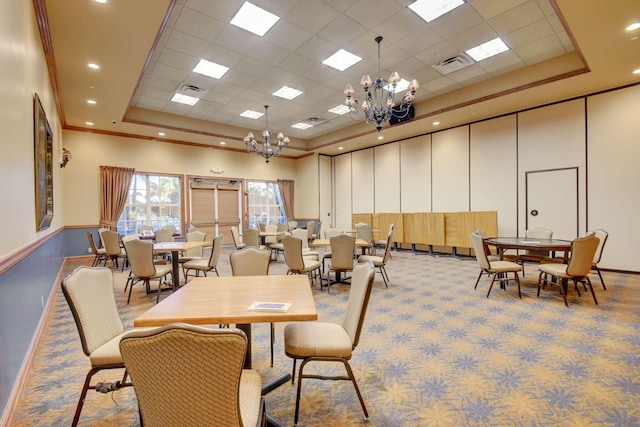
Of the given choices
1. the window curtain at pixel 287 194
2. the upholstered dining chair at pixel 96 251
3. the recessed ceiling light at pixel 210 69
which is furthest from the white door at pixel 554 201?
the upholstered dining chair at pixel 96 251

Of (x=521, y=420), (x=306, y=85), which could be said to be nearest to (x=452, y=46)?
(x=306, y=85)

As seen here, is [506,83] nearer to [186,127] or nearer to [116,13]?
[116,13]

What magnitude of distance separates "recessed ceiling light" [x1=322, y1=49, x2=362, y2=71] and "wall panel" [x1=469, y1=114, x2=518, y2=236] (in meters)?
4.25

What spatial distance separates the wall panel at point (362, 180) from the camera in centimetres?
1057

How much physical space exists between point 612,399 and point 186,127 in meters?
9.62

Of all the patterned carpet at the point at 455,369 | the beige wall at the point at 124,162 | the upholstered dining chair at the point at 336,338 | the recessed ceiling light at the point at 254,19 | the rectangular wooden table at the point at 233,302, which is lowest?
the patterned carpet at the point at 455,369

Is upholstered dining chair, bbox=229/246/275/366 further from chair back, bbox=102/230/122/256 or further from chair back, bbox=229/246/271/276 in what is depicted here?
chair back, bbox=102/230/122/256

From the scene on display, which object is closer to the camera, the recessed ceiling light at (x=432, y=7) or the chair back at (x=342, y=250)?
the recessed ceiling light at (x=432, y=7)

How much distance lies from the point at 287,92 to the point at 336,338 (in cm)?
625

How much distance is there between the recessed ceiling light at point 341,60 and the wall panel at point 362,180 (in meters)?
5.11

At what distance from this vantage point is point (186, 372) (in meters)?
1.05

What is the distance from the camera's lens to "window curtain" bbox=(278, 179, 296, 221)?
1181 centimetres

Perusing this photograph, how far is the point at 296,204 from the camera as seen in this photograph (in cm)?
1242

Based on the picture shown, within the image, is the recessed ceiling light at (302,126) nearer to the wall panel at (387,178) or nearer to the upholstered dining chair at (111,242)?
the wall panel at (387,178)
